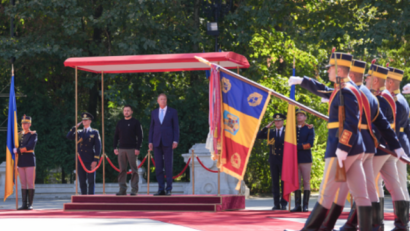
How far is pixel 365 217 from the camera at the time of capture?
18.0 feet

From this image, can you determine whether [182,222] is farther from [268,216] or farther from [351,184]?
[351,184]

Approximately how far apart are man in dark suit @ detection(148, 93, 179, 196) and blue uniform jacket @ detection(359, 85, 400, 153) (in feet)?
15.2

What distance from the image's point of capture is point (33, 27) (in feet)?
54.7

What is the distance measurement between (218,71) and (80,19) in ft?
28.3

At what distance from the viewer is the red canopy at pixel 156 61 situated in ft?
31.1

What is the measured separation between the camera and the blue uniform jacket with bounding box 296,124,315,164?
10.1 m

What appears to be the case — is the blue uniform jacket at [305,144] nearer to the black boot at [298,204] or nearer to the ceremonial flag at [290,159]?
the ceremonial flag at [290,159]

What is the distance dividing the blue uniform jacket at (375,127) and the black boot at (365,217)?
22.8 inches

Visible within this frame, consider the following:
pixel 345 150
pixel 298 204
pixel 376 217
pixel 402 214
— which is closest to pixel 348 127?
pixel 345 150

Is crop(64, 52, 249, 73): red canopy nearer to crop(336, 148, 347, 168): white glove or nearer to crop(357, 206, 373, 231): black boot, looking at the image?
crop(336, 148, 347, 168): white glove

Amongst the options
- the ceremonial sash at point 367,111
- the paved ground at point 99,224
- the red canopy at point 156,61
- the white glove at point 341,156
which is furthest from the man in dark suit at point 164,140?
the white glove at point 341,156

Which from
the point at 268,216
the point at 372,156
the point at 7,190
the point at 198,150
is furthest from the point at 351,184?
the point at 198,150

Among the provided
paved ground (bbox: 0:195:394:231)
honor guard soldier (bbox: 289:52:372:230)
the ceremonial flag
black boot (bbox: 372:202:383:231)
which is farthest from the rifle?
the ceremonial flag

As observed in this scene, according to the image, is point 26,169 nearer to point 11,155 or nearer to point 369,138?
point 11,155
